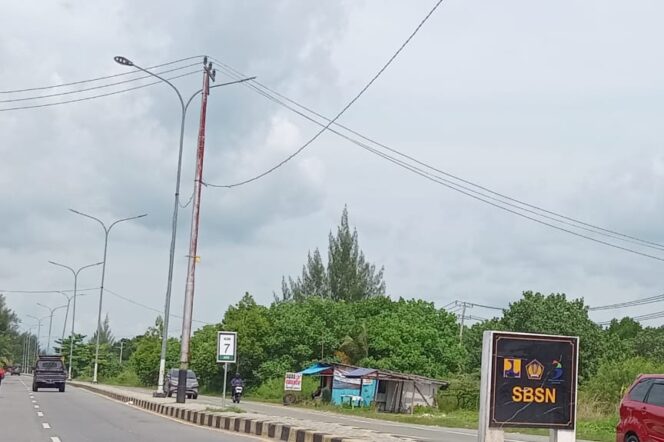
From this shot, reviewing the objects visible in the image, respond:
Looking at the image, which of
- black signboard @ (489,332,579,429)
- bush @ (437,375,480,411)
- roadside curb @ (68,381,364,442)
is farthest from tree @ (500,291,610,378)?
black signboard @ (489,332,579,429)

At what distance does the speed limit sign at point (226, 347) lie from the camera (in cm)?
2381

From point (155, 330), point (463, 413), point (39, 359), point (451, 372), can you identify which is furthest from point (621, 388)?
point (155, 330)

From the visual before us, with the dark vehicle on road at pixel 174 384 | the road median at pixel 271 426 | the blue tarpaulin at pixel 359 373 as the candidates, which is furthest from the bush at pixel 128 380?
the road median at pixel 271 426

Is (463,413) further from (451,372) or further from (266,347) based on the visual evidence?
(266,347)

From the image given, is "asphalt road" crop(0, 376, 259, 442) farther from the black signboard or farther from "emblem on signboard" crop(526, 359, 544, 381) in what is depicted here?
"emblem on signboard" crop(526, 359, 544, 381)

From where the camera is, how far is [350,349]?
6000 centimetres

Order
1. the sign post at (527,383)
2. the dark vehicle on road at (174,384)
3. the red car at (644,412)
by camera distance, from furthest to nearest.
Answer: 1. the dark vehicle on road at (174,384)
2. the red car at (644,412)
3. the sign post at (527,383)

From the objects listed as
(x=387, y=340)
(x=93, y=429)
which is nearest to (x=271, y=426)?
(x=93, y=429)

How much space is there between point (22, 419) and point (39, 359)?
99.5 ft

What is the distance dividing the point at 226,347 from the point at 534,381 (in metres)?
14.6

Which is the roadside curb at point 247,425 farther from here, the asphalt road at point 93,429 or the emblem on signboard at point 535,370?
the emblem on signboard at point 535,370

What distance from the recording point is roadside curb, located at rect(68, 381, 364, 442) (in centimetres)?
1543

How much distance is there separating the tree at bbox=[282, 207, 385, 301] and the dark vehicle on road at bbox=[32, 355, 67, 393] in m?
40.6

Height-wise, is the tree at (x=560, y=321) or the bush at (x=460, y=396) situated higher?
the tree at (x=560, y=321)
